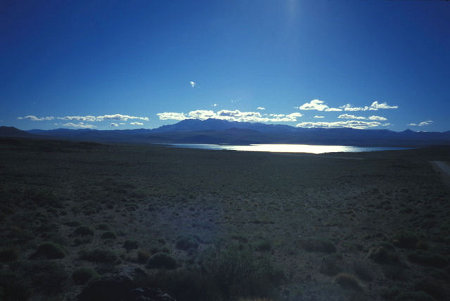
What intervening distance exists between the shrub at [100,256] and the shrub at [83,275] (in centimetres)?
118

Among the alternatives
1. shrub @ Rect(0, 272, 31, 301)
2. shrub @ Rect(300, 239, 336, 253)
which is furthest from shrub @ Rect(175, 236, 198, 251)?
shrub @ Rect(0, 272, 31, 301)

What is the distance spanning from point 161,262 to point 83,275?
2.28 m

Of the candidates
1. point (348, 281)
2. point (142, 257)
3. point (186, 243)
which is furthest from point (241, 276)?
point (186, 243)

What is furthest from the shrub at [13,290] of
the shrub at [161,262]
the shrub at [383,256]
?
the shrub at [383,256]

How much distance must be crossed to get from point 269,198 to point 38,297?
54.3 ft

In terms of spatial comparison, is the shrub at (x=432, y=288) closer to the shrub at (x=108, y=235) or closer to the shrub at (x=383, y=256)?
the shrub at (x=383, y=256)

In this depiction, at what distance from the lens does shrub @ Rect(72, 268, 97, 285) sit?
22.7ft

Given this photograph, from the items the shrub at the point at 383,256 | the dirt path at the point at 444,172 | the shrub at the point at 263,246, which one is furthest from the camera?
the dirt path at the point at 444,172

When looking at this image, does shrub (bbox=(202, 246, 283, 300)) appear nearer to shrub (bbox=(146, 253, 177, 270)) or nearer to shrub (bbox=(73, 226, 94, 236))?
shrub (bbox=(146, 253, 177, 270))

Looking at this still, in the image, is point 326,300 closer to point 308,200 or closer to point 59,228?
point 59,228

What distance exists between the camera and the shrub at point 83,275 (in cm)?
693

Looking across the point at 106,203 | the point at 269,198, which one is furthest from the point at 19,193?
the point at 269,198

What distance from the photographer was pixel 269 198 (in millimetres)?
20438

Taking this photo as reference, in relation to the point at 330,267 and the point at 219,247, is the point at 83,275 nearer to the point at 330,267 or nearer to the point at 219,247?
the point at 219,247
